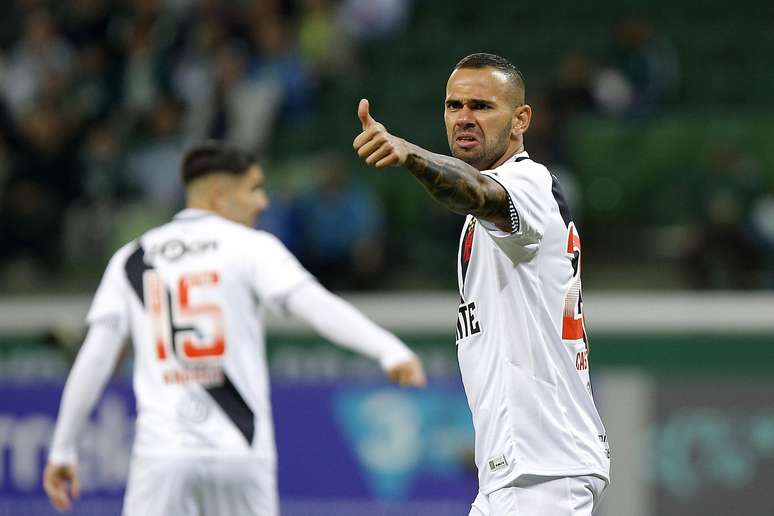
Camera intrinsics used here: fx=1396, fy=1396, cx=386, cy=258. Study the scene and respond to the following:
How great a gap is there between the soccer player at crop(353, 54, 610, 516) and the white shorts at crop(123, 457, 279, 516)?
1.73 metres

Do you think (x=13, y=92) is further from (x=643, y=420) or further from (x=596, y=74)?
(x=643, y=420)

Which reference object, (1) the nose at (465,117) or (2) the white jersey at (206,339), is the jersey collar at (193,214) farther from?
(1) the nose at (465,117)

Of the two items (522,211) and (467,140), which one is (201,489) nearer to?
(467,140)

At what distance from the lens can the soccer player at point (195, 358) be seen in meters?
5.96

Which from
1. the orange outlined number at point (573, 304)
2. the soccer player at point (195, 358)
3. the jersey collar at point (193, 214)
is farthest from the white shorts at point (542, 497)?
the jersey collar at point (193, 214)

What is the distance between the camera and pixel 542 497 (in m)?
4.35

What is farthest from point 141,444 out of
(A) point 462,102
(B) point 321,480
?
(B) point 321,480

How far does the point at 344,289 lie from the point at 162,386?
5305mm

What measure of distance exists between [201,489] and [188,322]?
2.38 feet

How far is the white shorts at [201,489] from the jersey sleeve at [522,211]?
83.8 inches

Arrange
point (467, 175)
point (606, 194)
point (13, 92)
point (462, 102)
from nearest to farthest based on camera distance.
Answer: point (467, 175), point (462, 102), point (606, 194), point (13, 92)

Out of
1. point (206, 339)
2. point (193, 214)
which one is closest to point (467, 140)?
point (206, 339)

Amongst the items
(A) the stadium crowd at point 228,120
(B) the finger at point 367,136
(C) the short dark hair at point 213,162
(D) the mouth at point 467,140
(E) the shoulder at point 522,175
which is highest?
(A) the stadium crowd at point 228,120

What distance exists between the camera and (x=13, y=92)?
1375 centimetres
